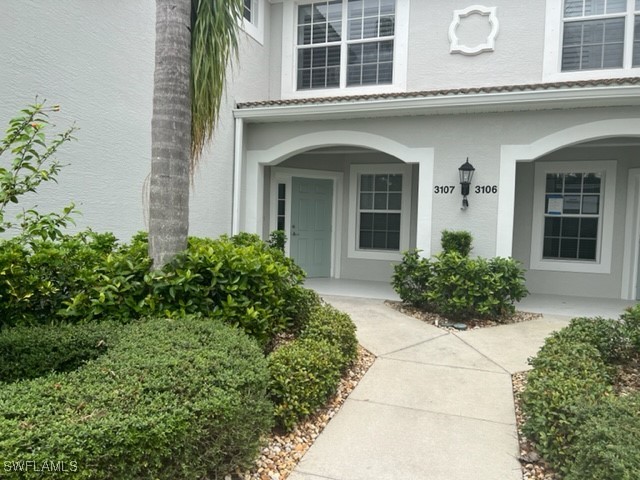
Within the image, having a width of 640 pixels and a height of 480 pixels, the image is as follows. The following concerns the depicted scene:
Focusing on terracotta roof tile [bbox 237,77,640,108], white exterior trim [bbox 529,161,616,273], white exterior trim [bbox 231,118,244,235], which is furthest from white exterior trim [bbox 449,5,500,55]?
white exterior trim [bbox 231,118,244,235]

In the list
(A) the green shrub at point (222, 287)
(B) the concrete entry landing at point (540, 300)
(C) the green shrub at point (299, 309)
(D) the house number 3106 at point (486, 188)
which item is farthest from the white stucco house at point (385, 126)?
(C) the green shrub at point (299, 309)

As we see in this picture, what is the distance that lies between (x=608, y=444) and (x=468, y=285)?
14.0 feet

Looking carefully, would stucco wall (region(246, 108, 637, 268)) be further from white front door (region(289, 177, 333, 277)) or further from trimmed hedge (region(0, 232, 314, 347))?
trimmed hedge (region(0, 232, 314, 347))

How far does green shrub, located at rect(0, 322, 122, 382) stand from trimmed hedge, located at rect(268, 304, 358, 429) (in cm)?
126

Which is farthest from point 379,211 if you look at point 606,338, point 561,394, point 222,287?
point 561,394

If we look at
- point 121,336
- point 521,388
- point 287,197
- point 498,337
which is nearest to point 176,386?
point 121,336

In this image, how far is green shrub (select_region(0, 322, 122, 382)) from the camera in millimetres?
3213

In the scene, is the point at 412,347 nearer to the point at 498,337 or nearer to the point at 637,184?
the point at 498,337

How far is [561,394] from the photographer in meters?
3.18

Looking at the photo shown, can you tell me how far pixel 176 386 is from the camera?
252 cm

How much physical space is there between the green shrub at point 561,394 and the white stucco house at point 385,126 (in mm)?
3696

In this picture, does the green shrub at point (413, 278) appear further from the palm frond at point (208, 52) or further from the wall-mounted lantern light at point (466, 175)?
the palm frond at point (208, 52)

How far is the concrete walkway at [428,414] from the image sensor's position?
3025 mm

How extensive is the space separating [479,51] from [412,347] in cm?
601
